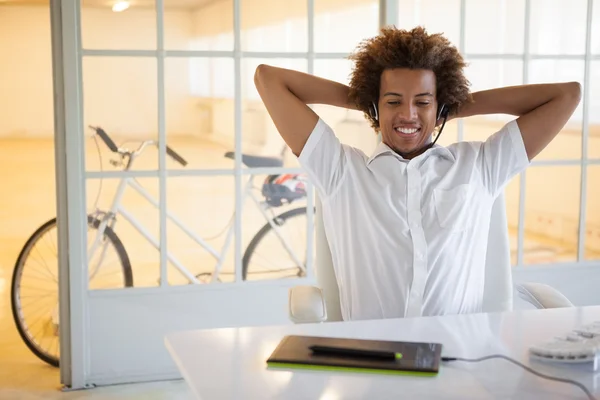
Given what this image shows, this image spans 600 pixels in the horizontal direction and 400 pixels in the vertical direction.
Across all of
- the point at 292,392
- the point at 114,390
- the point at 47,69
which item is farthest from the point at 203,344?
the point at 47,69

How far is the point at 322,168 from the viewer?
6.83 ft

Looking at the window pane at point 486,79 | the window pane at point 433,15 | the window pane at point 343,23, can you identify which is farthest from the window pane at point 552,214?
the window pane at point 343,23

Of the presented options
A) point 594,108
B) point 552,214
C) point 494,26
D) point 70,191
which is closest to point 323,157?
point 70,191

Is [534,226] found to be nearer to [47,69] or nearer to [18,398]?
[18,398]

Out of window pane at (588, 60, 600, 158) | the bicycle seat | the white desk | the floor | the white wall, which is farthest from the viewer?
the white wall

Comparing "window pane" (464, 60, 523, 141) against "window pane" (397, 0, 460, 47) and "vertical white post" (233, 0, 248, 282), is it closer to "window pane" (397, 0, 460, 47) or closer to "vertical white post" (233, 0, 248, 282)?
"window pane" (397, 0, 460, 47)

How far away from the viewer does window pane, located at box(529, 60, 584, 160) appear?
3.68 metres

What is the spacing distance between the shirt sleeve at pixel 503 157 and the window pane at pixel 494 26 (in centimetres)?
155

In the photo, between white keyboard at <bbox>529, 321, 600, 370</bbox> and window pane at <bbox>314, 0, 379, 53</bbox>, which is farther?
window pane at <bbox>314, 0, 379, 53</bbox>

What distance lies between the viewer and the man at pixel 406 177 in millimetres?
2057

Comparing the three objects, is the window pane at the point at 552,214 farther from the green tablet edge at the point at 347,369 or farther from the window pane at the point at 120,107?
the green tablet edge at the point at 347,369

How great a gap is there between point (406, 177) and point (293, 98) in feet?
1.10

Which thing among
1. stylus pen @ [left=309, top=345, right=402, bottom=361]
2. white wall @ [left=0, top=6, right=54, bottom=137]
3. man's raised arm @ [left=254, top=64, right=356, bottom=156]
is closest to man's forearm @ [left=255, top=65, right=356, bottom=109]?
man's raised arm @ [left=254, top=64, right=356, bottom=156]

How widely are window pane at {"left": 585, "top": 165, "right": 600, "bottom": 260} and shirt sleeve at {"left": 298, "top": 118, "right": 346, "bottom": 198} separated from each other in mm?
2058
